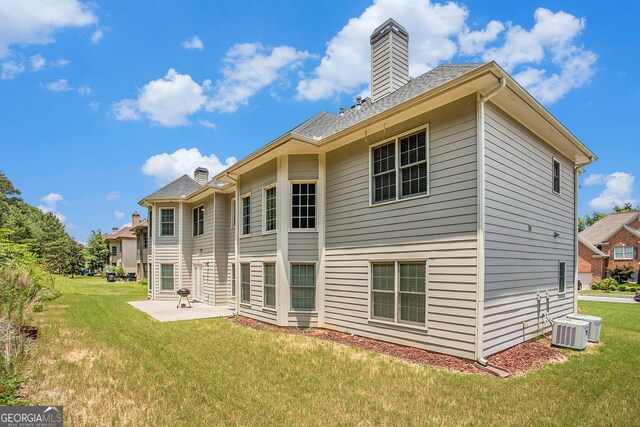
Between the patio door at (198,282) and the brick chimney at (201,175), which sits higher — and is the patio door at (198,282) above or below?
below

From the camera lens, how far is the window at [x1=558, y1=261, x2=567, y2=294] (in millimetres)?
9688

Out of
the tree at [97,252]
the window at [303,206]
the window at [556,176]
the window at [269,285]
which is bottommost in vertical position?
the tree at [97,252]

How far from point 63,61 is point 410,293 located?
11.9m

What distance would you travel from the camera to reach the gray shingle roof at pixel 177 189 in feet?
59.2

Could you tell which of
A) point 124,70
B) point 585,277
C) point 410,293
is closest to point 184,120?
point 124,70

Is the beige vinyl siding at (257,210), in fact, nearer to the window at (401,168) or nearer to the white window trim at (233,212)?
the white window trim at (233,212)

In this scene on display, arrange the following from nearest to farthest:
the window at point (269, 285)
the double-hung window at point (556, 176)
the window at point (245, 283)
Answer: the double-hung window at point (556, 176) → the window at point (269, 285) → the window at point (245, 283)

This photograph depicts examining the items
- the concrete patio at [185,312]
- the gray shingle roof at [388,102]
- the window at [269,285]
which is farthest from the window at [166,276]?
the gray shingle roof at [388,102]

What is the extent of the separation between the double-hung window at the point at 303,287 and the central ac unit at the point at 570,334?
19.2ft

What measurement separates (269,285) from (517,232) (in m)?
6.90

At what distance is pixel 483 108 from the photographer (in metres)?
6.50

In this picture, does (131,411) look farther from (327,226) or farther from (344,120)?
(344,120)

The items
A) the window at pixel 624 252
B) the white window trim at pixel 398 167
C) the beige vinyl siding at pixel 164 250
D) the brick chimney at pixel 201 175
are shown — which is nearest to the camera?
the white window trim at pixel 398 167

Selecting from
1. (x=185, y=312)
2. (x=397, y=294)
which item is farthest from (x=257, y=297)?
(x=397, y=294)
